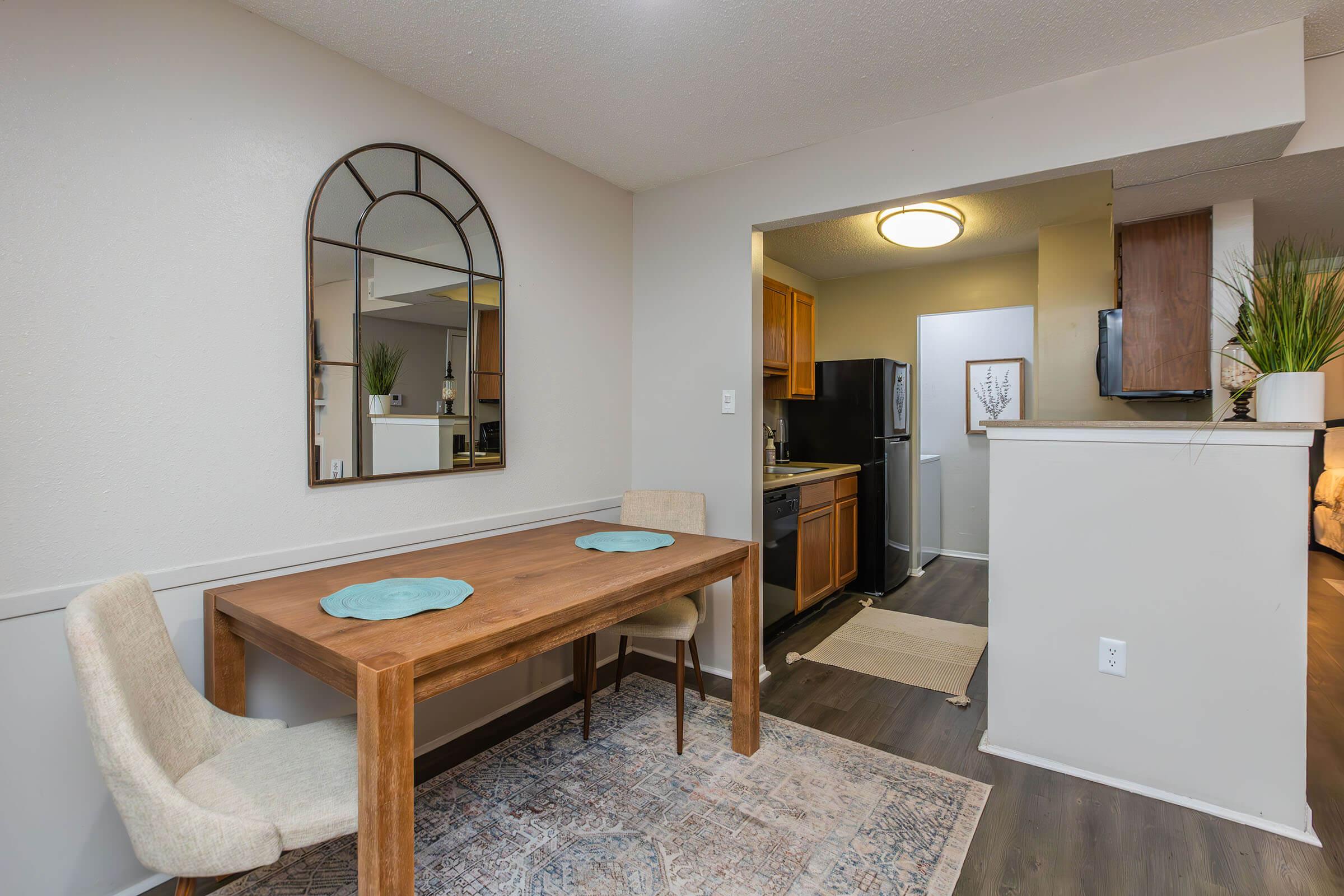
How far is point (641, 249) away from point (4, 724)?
9.16ft

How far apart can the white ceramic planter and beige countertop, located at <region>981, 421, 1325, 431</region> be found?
0.02m

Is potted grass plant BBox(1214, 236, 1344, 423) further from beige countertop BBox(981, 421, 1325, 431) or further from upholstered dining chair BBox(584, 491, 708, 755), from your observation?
upholstered dining chair BBox(584, 491, 708, 755)

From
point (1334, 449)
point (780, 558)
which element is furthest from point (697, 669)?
point (1334, 449)

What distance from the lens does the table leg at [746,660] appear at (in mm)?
2207

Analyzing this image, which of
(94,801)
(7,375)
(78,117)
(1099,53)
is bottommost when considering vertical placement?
(94,801)

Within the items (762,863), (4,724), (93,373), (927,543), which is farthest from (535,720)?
(927,543)

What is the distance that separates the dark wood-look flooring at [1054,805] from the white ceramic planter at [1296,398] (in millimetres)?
1061

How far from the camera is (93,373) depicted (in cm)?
152

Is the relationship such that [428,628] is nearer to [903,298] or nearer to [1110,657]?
[1110,657]

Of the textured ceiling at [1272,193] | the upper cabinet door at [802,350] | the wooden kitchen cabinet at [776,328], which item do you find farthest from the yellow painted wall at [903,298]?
the textured ceiling at [1272,193]

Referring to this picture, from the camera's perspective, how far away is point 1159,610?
1976 millimetres

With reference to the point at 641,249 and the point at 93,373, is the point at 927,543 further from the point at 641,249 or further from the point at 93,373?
the point at 93,373

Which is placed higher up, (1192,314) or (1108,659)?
(1192,314)

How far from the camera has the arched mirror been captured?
197 cm
